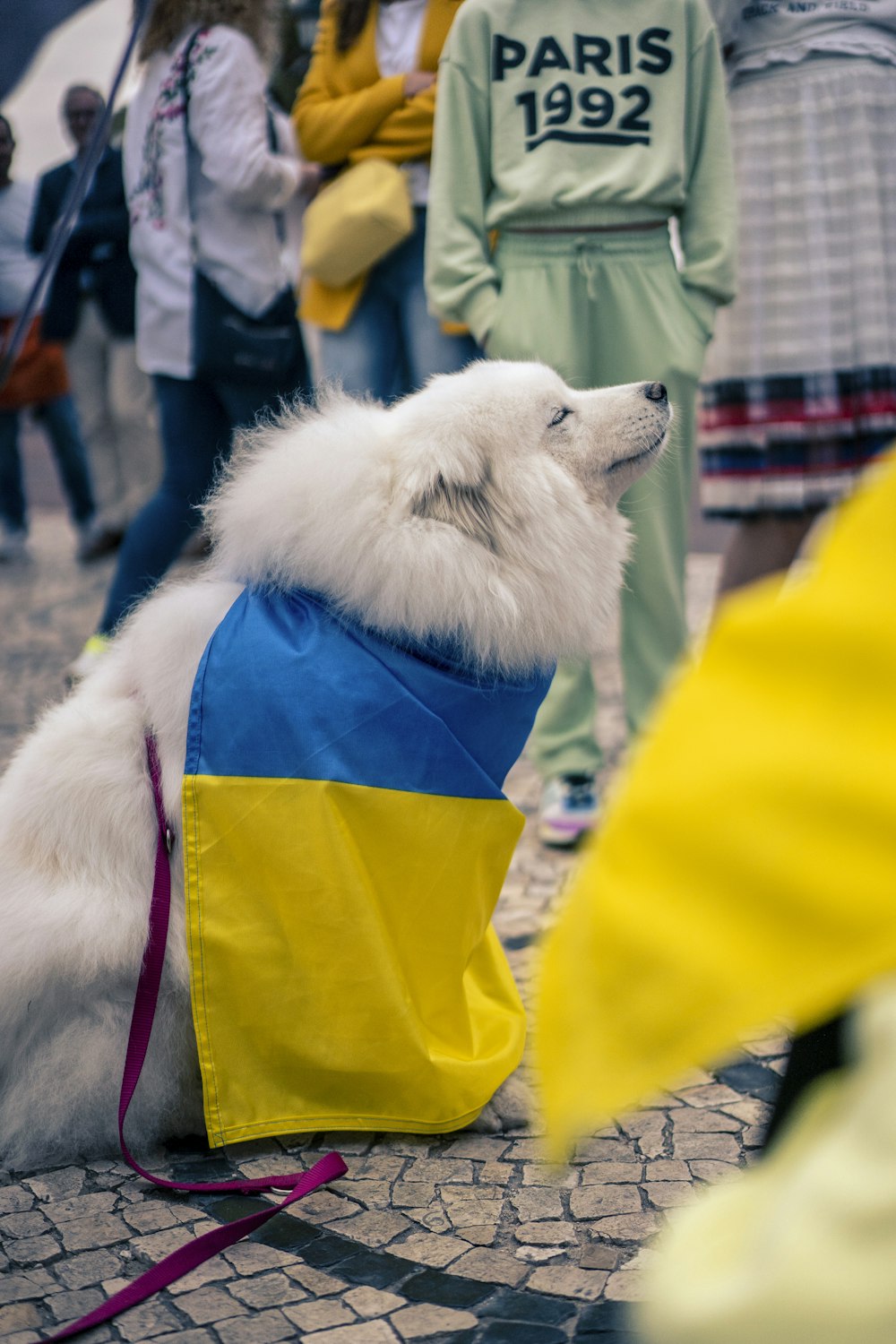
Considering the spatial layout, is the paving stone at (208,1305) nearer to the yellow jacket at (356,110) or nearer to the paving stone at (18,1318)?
the paving stone at (18,1318)

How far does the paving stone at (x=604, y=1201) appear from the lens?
2064mm

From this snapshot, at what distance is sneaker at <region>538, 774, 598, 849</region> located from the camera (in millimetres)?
3645

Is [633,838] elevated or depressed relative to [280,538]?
elevated

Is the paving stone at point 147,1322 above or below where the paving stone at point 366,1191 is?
above

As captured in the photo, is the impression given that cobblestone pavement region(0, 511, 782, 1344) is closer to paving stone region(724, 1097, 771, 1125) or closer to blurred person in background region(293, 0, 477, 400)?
paving stone region(724, 1097, 771, 1125)

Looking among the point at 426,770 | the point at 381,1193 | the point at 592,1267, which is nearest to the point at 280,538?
the point at 426,770

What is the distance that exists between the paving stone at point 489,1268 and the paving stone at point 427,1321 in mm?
91

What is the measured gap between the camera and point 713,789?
70 cm

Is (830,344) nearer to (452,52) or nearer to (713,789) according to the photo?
(452,52)

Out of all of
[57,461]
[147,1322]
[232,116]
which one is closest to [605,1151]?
[147,1322]

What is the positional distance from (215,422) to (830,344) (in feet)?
7.15

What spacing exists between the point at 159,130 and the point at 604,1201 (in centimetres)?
363

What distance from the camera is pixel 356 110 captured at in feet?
12.8

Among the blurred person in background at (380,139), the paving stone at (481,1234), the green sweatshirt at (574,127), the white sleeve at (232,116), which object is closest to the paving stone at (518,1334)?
the paving stone at (481,1234)
